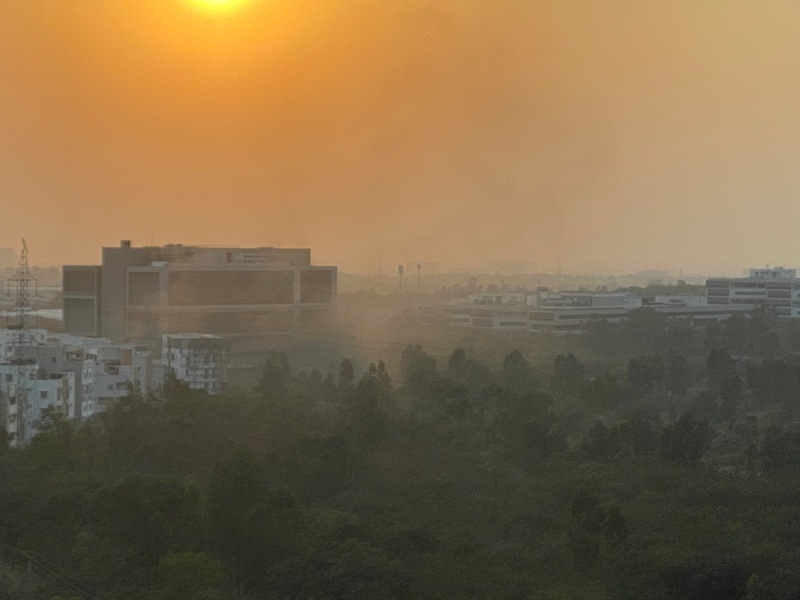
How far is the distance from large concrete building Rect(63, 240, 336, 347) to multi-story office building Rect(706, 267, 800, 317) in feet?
30.7

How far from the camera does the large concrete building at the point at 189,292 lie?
17.0m

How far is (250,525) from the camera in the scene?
16.7ft

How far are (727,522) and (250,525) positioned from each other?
2472 mm

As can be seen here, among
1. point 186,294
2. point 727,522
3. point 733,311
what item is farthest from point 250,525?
point 733,311

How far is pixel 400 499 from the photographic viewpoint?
21.4 feet

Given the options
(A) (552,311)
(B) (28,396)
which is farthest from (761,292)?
(B) (28,396)

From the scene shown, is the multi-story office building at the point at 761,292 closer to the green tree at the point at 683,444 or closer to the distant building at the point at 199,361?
the distant building at the point at 199,361

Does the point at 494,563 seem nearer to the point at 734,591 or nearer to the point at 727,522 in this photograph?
the point at 734,591

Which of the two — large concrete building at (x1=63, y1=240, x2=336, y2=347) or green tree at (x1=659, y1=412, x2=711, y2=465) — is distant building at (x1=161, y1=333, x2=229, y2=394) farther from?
green tree at (x1=659, y1=412, x2=711, y2=465)

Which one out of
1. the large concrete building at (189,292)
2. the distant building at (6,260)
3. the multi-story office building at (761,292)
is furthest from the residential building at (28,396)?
the distant building at (6,260)

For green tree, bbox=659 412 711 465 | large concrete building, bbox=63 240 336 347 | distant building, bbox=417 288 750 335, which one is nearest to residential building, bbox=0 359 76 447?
green tree, bbox=659 412 711 465

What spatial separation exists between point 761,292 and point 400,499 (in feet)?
63.1

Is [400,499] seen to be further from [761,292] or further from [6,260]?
[6,260]

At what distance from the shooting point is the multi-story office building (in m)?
23.6
